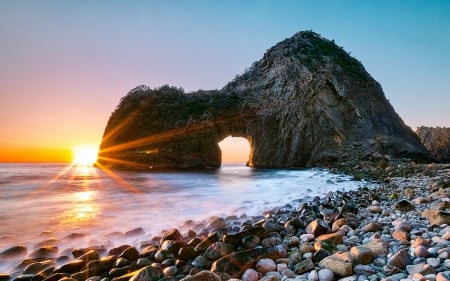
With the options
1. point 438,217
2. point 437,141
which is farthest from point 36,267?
point 437,141

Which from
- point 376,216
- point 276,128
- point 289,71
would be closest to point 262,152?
point 276,128

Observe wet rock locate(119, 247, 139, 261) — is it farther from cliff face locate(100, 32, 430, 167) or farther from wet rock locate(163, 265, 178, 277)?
cliff face locate(100, 32, 430, 167)

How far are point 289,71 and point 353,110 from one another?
324 inches

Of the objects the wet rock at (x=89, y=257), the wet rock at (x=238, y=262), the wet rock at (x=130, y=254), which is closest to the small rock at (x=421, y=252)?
the wet rock at (x=238, y=262)

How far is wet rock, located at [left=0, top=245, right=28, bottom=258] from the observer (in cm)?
378

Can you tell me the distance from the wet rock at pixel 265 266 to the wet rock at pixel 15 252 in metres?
3.42

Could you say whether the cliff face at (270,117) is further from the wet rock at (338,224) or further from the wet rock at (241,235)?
the wet rock at (241,235)

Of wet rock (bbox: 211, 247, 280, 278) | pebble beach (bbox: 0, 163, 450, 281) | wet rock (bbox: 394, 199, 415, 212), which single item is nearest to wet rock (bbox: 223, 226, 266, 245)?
pebble beach (bbox: 0, 163, 450, 281)

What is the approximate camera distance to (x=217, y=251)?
3.27 metres

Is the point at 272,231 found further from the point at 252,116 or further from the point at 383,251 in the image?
the point at 252,116

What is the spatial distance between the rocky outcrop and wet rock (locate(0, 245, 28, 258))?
3846cm

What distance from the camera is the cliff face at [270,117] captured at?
27.2 metres

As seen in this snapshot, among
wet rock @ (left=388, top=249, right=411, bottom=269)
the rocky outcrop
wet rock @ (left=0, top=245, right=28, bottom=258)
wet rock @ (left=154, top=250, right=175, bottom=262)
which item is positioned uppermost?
the rocky outcrop

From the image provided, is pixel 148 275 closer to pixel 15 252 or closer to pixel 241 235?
pixel 241 235
